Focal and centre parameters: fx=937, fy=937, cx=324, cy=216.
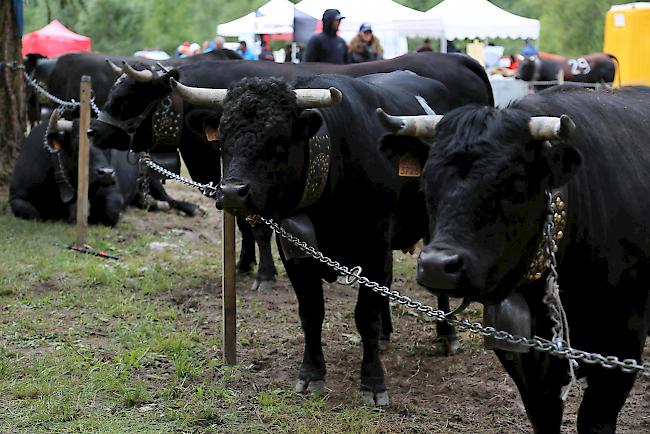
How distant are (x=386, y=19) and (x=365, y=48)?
642 centimetres

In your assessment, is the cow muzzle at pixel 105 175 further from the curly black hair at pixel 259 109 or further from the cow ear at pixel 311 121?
the cow ear at pixel 311 121

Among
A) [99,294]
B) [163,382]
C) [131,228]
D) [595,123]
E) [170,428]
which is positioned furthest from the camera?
[131,228]

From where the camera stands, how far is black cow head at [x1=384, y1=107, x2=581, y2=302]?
9.80ft

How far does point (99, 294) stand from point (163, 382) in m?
2.25

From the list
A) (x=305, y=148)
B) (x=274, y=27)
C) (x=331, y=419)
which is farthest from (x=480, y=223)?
(x=274, y=27)

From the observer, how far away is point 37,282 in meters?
7.74

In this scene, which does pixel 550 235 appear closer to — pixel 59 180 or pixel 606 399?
pixel 606 399

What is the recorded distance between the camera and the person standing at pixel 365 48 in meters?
13.7

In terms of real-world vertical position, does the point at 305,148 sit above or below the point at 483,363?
above

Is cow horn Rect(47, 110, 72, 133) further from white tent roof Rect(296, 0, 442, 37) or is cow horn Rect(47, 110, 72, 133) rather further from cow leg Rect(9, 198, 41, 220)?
white tent roof Rect(296, 0, 442, 37)

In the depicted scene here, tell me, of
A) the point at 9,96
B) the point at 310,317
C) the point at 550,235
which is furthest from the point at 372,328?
the point at 9,96

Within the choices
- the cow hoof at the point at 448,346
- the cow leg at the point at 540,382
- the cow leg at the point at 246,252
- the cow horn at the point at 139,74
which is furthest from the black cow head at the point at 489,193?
the cow leg at the point at 246,252

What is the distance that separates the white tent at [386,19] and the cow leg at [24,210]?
316 inches

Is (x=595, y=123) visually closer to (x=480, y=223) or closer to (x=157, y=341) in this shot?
(x=480, y=223)
